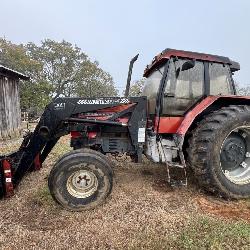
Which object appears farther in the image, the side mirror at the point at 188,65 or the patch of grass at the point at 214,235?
the side mirror at the point at 188,65

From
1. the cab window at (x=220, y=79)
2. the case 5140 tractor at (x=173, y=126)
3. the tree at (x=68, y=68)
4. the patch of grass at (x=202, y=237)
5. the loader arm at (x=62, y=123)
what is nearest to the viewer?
the patch of grass at (x=202, y=237)

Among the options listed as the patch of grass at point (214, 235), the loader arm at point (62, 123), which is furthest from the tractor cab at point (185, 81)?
the patch of grass at point (214, 235)

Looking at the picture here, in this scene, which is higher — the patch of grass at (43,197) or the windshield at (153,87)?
the windshield at (153,87)

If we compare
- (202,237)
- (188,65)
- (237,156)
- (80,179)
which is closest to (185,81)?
(188,65)

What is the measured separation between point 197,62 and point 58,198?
3225 mm

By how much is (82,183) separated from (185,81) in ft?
7.89

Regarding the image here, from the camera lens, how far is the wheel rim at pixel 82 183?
4.64m

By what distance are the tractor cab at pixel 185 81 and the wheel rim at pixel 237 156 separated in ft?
2.56

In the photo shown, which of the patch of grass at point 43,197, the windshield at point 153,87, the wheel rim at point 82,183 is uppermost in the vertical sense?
the windshield at point 153,87

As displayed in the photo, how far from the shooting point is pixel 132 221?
415 centimetres

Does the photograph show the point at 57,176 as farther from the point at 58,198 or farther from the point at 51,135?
the point at 51,135

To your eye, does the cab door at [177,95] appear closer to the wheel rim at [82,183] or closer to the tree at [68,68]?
the wheel rim at [82,183]

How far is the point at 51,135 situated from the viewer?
5215 millimetres

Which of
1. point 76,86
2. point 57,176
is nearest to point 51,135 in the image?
point 57,176
